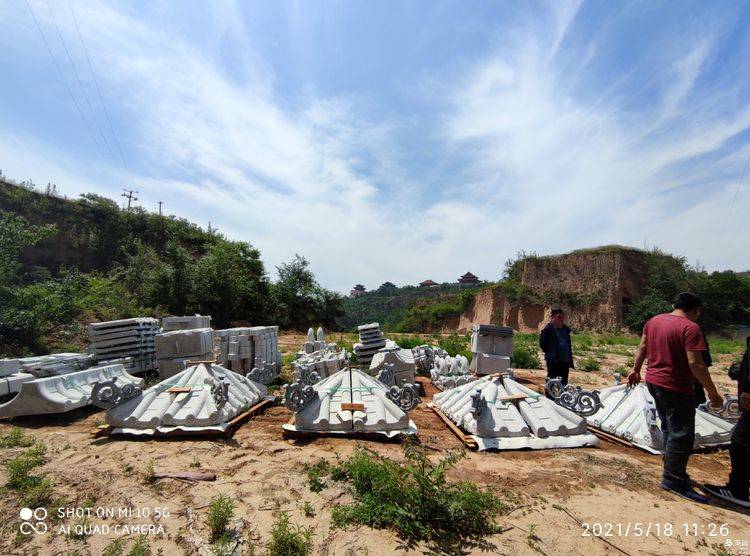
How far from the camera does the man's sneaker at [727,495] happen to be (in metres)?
3.26

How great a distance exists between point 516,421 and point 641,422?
1.63 meters

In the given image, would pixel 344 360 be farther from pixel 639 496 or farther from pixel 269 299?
pixel 269 299

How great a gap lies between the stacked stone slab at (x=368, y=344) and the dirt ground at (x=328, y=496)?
4.12m

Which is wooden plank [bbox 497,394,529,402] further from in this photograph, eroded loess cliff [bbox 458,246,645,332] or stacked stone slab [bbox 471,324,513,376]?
eroded loess cliff [bbox 458,246,645,332]

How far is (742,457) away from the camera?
331 centimetres

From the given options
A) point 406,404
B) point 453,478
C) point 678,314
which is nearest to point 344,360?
point 406,404

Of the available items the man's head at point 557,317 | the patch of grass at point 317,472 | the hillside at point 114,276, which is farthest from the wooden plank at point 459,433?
the hillside at point 114,276

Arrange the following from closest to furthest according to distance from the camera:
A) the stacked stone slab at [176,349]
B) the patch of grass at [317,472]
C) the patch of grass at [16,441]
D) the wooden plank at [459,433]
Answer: the patch of grass at [317,472] → the patch of grass at [16,441] → the wooden plank at [459,433] → the stacked stone slab at [176,349]

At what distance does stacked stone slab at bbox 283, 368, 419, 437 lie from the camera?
4.67 meters

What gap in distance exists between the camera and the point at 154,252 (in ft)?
70.7

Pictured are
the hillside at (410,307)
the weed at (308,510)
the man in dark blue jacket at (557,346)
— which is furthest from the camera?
the hillside at (410,307)

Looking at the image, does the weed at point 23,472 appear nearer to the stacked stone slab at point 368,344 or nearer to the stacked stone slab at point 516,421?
the stacked stone slab at point 516,421

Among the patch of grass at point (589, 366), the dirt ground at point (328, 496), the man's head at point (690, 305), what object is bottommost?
the dirt ground at point (328, 496)

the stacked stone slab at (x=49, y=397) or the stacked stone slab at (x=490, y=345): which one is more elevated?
the stacked stone slab at (x=490, y=345)
